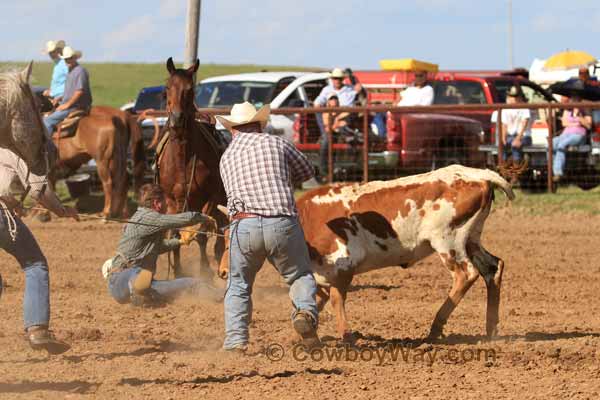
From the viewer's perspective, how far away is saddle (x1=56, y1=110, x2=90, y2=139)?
54.8 ft

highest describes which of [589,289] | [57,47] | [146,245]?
[57,47]

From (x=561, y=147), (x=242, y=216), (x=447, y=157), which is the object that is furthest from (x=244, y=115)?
(x=447, y=157)

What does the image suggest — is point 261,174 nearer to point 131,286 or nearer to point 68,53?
point 131,286

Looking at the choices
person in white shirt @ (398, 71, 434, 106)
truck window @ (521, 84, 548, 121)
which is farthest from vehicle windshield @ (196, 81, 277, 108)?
truck window @ (521, 84, 548, 121)

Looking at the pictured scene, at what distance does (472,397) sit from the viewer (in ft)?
21.5

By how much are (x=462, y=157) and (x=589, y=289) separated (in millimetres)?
7366

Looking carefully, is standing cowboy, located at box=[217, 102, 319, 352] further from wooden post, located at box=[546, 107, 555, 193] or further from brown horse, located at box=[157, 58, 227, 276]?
wooden post, located at box=[546, 107, 555, 193]

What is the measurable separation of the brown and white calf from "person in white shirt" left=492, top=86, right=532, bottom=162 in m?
9.02

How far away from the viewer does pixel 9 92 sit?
675cm

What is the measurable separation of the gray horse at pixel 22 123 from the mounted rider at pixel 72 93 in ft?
31.9

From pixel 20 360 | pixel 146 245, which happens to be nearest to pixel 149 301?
pixel 146 245

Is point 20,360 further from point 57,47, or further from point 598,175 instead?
point 598,175

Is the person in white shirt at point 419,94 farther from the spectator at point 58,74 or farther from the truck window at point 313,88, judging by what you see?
the spectator at point 58,74

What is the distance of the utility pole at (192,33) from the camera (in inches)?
596
